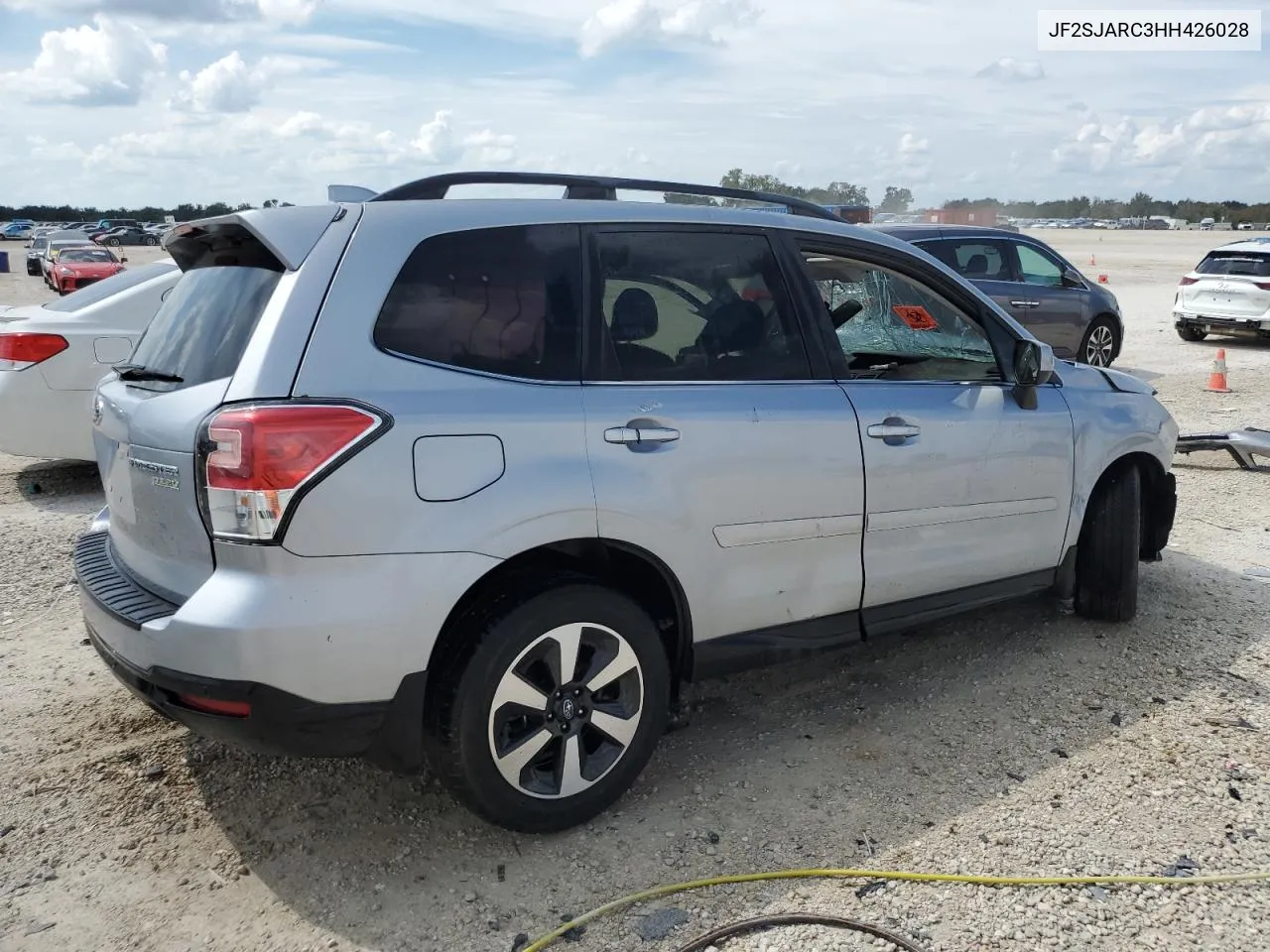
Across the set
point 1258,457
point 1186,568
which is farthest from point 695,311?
point 1258,457

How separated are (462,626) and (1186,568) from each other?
14.5ft

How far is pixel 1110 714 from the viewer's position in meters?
4.07

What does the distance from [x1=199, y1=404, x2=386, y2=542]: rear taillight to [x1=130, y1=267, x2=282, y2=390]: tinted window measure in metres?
0.26

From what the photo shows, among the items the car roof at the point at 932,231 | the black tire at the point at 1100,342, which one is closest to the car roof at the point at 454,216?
the car roof at the point at 932,231

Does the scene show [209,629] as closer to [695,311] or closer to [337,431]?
[337,431]

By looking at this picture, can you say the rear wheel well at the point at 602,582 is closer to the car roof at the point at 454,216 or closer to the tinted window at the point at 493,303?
the tinted window at the point at 493,303

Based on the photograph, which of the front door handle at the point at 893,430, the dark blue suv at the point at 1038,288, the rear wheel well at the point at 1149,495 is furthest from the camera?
the dark blue suv at the point at 1038,288

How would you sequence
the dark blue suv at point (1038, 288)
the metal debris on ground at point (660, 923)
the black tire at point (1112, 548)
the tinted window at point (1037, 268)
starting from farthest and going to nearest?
the tinted window at point (1037, 268)
the dark blue suv at point (1038, 288)
the black tire at point (1112, 548)
the metal debris on ground at point (660, 923)

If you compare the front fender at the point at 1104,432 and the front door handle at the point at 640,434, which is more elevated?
the front door handle at the point at 640,434

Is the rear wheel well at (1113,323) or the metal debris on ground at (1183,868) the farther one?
the rear wheel well at (1113,323)

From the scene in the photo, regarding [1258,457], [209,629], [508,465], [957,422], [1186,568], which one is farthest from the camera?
[1258,457]

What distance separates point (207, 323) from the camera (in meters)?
3.16

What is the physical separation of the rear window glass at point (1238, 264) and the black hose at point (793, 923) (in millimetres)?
16452

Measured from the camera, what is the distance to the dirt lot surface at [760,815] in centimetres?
288
